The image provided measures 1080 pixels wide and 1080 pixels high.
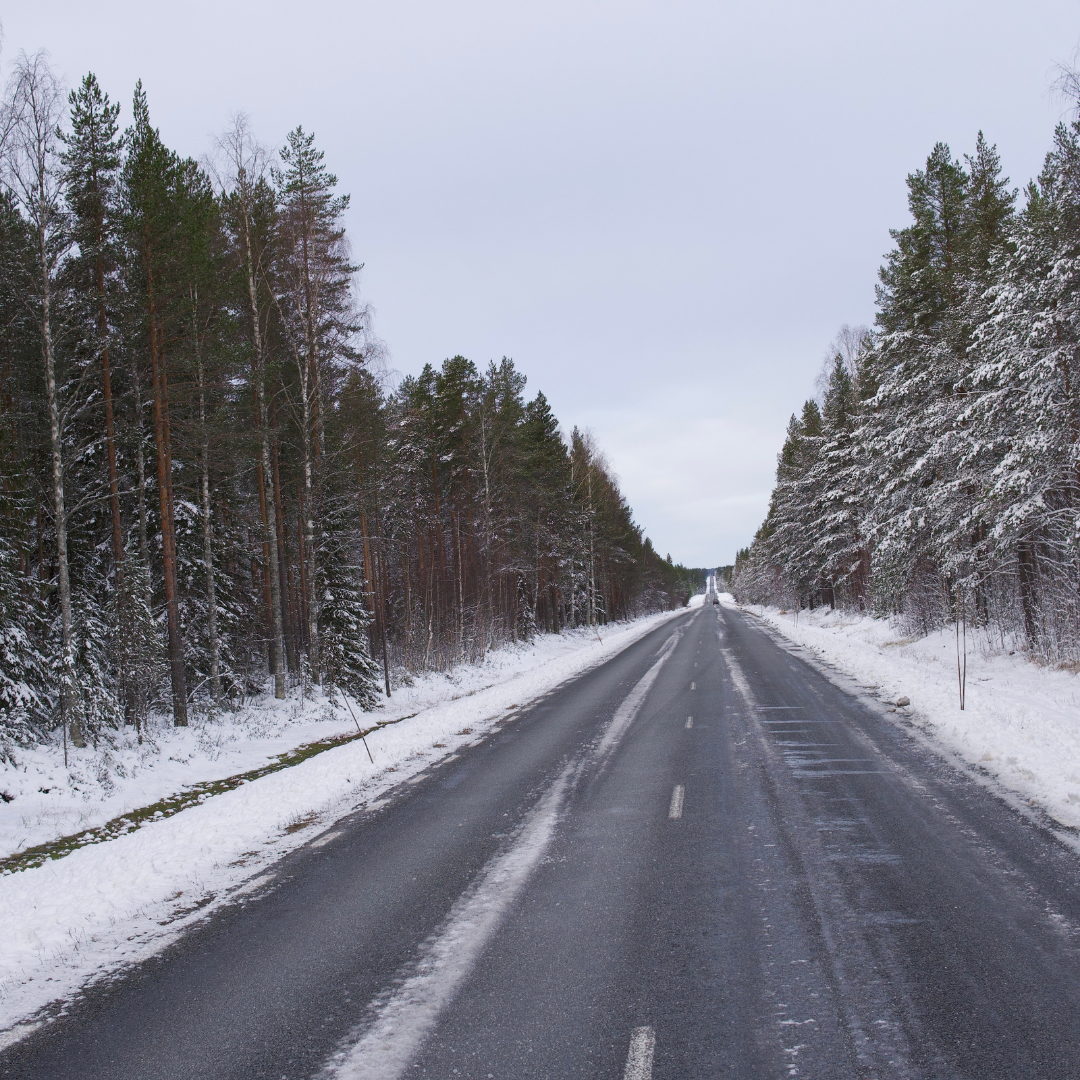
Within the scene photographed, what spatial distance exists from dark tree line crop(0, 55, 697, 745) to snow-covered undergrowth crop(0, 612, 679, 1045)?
1.35 meters

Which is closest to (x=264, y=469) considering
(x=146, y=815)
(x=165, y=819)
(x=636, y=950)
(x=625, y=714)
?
(x=146, y=815)

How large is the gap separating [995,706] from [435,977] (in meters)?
11.3

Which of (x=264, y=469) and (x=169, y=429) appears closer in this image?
(x=169, y=429)

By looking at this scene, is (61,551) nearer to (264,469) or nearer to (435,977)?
(264,469)

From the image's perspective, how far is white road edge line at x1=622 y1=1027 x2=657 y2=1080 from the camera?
134 inches

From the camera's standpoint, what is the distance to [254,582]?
71.7 feet

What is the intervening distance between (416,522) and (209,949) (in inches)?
1145

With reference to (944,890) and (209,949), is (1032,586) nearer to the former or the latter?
(944,890)

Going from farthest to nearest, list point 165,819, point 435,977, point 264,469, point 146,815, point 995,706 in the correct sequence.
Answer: point 264,469, point 995,706, point 146,815, point 165,819, point 435,977

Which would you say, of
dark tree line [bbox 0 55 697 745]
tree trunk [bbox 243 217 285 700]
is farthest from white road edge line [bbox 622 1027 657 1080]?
tree trunk [bbox 243 217 285 700]

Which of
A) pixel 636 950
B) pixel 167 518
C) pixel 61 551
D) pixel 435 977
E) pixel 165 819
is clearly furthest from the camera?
pixel 167 518

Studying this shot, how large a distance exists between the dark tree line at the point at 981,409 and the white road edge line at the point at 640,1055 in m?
12.6

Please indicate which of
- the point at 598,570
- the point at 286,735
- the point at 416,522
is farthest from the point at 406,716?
the point at 598,570

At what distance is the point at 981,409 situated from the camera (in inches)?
667
